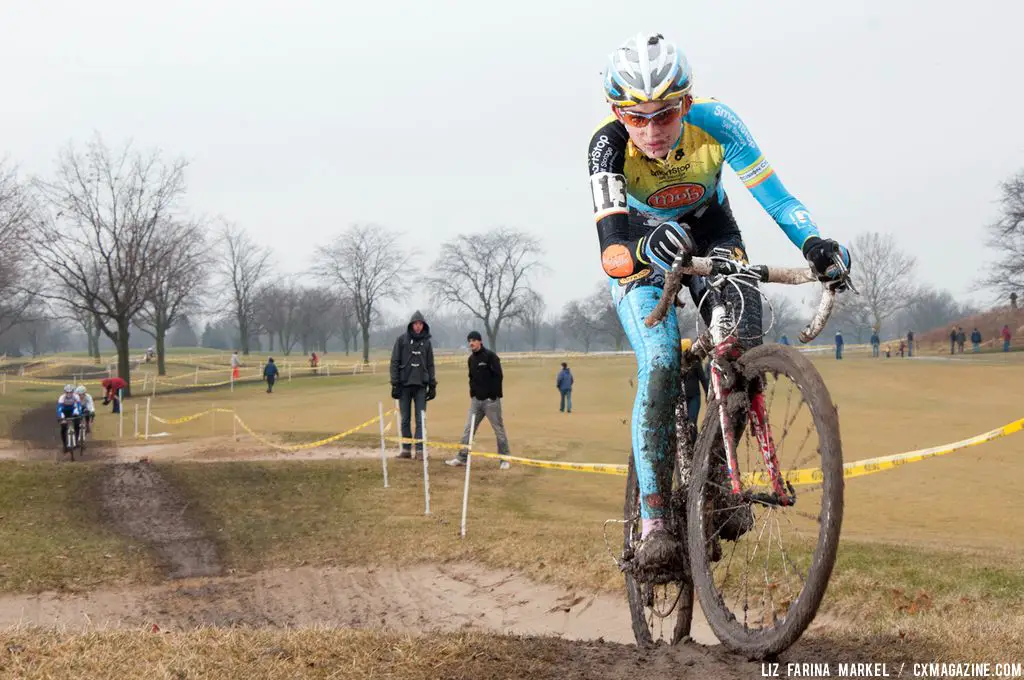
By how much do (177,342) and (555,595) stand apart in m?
172

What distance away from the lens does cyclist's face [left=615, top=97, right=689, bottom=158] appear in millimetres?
4215

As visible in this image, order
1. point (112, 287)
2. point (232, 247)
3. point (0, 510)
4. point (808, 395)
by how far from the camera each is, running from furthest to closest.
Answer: point (232, 247), point (112, 287), point (0, 510), point (808, 395)

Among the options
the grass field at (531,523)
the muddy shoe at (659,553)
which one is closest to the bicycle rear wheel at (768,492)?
the muddy shoe at (659,553)

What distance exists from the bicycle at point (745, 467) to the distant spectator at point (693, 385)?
0.49 ft

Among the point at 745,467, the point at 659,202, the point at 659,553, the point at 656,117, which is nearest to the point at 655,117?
the point at 656,117

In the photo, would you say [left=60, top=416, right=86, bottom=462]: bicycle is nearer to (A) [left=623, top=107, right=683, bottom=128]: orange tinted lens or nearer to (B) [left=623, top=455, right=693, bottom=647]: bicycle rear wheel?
(B) [left=623, top=455, right=693, bottom=647]: bicycle rear wheel

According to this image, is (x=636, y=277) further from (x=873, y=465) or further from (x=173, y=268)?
(x=173, y=268)

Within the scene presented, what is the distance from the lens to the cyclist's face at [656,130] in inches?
166

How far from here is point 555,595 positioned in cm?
787

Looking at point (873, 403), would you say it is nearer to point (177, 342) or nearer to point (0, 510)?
point (0, 510)

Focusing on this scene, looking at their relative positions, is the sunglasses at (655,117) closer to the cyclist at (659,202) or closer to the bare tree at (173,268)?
the cyclist at (659,202)

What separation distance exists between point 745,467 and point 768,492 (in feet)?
1.15

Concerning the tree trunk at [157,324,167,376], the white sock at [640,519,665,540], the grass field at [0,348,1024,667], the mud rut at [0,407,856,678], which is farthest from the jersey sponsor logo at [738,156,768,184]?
the tree trunk at [157,324,167,376]

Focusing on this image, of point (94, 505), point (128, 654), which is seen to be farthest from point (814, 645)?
point (94, 505)
